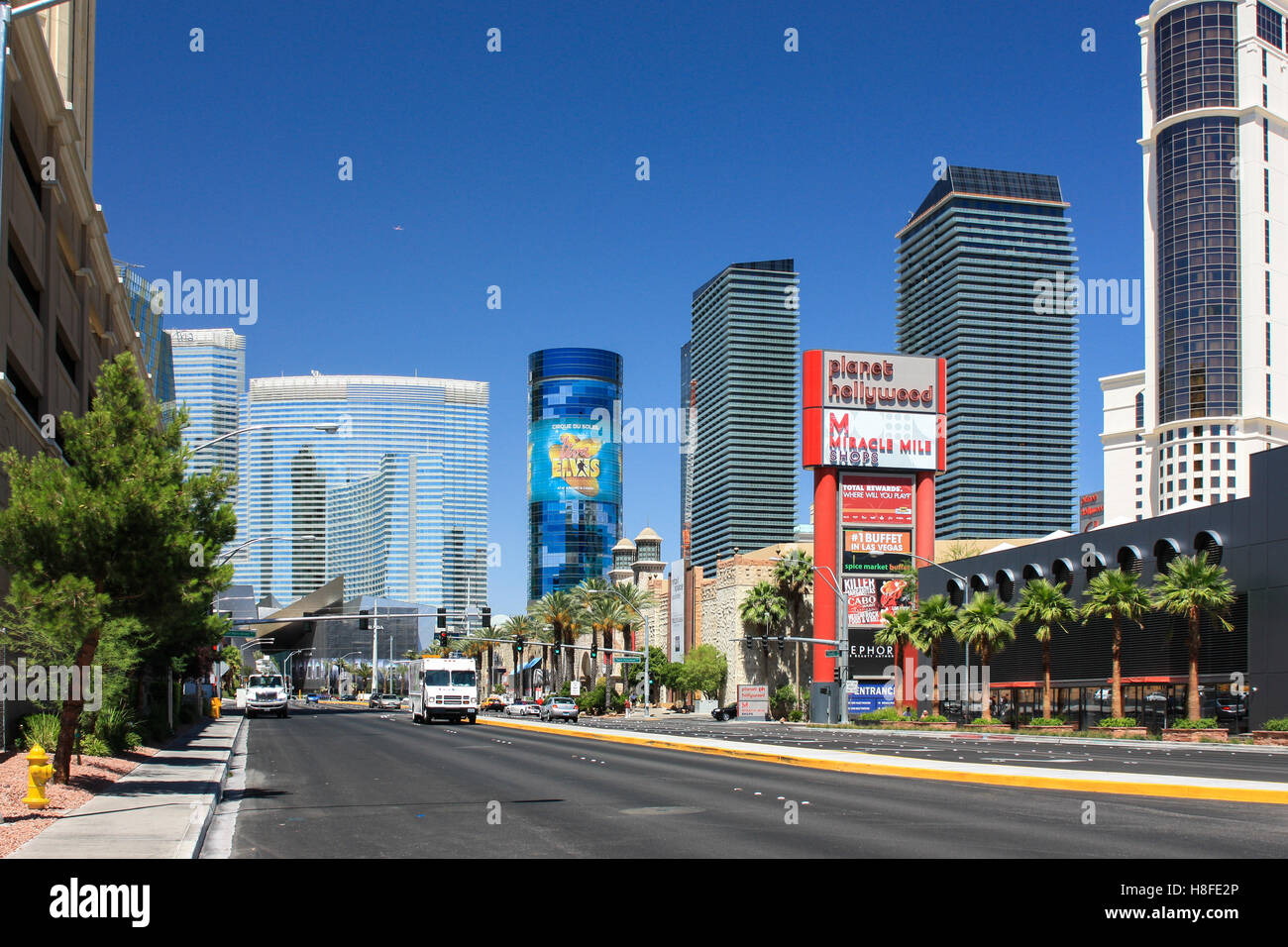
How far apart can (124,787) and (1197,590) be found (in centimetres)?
4276

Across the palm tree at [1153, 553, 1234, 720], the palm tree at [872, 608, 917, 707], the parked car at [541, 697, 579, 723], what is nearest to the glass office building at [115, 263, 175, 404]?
the parked car at [541, 697, 579, 723]

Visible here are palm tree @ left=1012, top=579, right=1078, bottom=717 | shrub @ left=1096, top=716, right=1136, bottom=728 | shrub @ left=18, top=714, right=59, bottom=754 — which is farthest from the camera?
palm tree @ left=1012, top=579, right=1078, bottom=717

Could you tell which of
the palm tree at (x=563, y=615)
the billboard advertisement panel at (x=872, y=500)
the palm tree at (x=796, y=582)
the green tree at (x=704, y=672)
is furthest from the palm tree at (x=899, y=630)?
the palm tree at (x=563, y=615)

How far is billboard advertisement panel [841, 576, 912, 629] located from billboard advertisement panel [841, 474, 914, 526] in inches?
172

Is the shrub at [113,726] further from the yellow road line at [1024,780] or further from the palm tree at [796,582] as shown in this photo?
the palm tree at [796,582]

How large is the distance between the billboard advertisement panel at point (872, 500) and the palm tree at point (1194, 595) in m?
39.4

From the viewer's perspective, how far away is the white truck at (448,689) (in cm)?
6303

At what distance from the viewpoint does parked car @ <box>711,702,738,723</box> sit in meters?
91.6

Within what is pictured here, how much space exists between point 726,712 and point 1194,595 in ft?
156

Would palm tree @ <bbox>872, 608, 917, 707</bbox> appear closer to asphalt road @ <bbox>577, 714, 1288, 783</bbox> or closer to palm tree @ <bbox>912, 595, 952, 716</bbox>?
palm tree @ <bbox>912, 595, 952, 716</bbox>

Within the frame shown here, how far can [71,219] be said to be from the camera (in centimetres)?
4212

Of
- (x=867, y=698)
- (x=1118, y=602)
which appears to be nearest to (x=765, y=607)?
(x=867, y=698)
